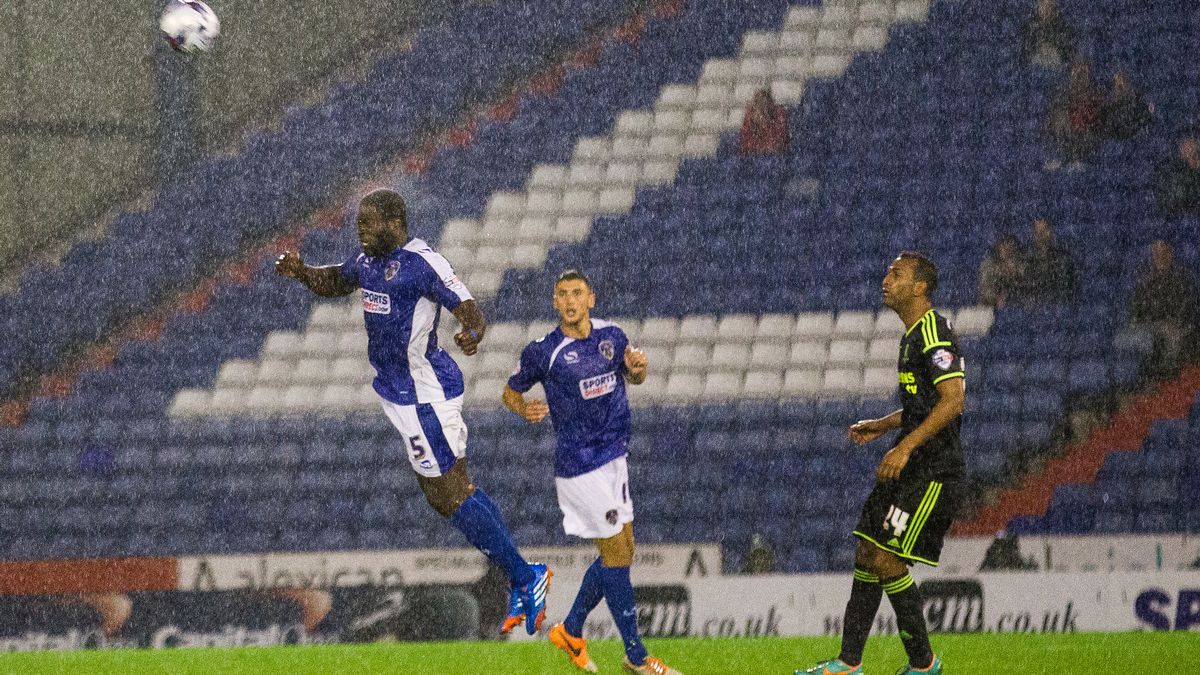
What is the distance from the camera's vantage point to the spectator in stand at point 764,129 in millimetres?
14031

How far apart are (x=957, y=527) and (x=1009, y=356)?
1.63m

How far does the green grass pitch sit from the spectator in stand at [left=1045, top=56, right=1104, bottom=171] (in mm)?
6567

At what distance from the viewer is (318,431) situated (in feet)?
42.0

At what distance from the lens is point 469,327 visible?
6.16 metres

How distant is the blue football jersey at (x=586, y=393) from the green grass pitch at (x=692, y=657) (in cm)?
106

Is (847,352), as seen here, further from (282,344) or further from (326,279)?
(326,279)

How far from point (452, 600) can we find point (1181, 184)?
687 centimetres

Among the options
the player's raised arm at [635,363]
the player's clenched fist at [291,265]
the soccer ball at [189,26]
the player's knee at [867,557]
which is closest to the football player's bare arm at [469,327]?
the player's raised arm at [635,363]

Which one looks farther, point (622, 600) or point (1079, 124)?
point (1079, 124)

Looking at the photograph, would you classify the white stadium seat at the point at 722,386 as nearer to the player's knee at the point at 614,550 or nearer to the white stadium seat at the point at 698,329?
the white stadium seat at the point at 698,329

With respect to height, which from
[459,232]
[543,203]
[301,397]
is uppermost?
[543,203]

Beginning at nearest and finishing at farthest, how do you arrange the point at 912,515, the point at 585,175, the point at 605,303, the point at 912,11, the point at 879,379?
the point at 912,515 < the point at 879,379 < the point at 605,303 < the point at 585,175 < the point at 912,11

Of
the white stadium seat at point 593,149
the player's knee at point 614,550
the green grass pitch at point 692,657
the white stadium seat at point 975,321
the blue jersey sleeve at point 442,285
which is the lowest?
the green grass pitch at point 692,657

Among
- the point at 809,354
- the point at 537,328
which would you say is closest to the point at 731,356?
the point at 809,354
